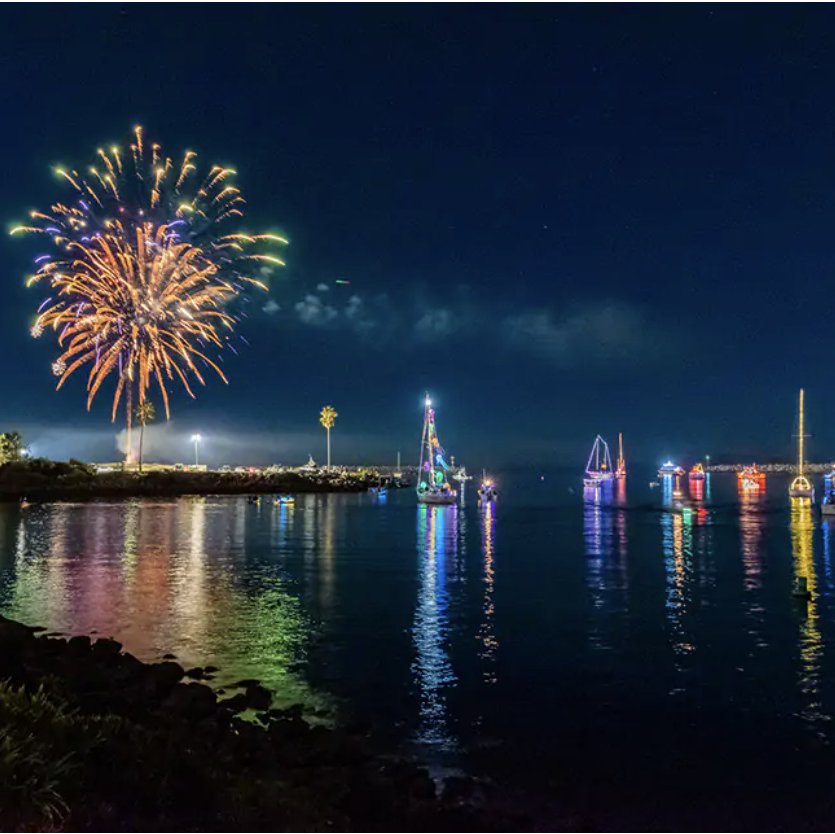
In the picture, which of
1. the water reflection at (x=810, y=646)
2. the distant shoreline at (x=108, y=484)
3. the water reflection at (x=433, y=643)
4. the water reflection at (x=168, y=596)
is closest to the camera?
the water reflection at (x=433, y=643)

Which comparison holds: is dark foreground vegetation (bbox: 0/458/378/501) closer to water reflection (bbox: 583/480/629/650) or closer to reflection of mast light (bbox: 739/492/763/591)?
water reflection (bbox: 583/480/629/650)

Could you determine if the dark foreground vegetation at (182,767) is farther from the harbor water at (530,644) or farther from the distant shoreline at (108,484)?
the distant shoreline at (108,484)

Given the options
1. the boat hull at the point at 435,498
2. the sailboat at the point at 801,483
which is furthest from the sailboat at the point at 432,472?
the sailboat at the point at 801,483

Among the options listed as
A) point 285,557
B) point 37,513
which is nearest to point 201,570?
point 285,557

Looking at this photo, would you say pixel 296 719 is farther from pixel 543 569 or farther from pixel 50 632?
pixel 543 569

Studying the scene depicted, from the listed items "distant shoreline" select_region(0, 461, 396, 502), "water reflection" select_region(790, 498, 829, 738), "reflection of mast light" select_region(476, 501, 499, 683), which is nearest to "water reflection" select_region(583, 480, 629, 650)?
"reflection of mast light" select_region(476, 501, 499, 683)

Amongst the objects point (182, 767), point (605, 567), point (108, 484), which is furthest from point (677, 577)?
point (108, 484)
